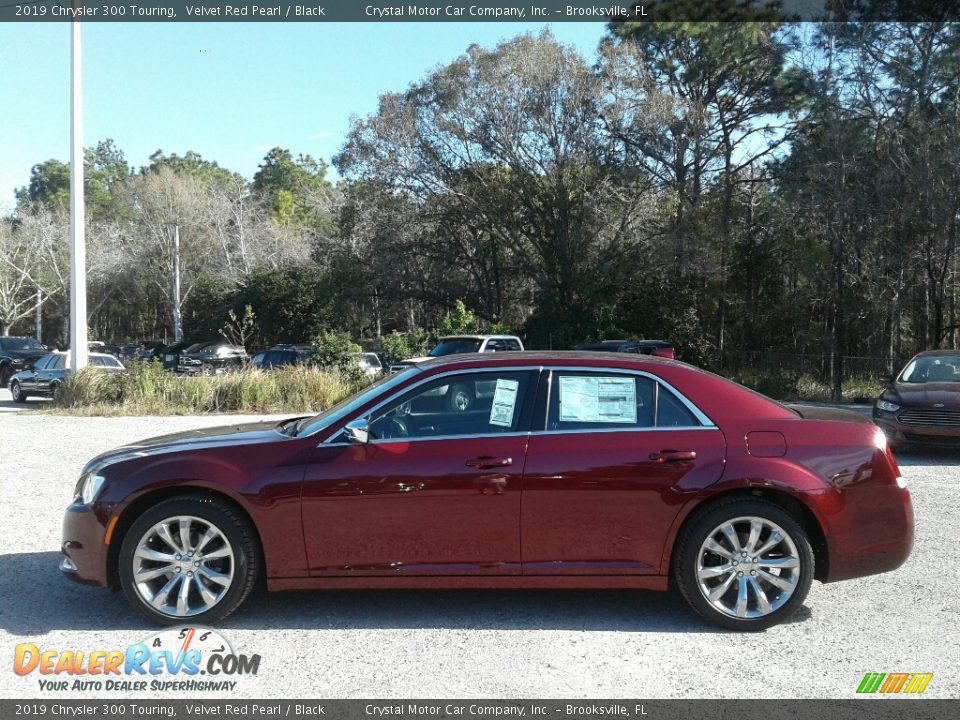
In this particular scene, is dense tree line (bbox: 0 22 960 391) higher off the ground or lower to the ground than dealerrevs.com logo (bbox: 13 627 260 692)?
higher

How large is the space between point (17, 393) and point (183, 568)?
21.3m

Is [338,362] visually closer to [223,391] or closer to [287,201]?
[223,391]

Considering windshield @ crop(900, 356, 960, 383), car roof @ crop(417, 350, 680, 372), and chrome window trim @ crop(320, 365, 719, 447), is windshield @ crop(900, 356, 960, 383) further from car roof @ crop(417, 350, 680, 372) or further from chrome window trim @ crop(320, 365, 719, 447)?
chrome window trim @ crop(320, 365, 719, 447)

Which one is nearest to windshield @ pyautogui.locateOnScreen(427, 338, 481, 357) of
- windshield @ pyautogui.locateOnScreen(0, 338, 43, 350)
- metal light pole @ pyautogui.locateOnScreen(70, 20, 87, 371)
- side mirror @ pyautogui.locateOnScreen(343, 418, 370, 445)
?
metal light pole @ pyautogui.locateOnScreen(70, 20, 87, 371)

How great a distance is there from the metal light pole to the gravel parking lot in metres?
14.6

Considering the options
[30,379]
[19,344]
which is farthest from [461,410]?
[19,344]

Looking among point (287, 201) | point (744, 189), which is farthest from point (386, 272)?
point (287, 201)

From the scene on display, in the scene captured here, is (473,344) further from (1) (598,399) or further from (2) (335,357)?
(1) (598,399)

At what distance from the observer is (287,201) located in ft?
225

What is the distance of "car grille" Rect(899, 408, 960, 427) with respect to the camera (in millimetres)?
11281

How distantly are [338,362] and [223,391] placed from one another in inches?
123

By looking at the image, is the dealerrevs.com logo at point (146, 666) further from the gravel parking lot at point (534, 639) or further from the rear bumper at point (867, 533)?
the rear bumper at point (867, 533)

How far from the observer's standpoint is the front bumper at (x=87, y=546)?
5.10 metres

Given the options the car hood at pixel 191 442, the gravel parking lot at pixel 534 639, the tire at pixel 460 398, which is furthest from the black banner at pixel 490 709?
the tire at pixel 460 398
